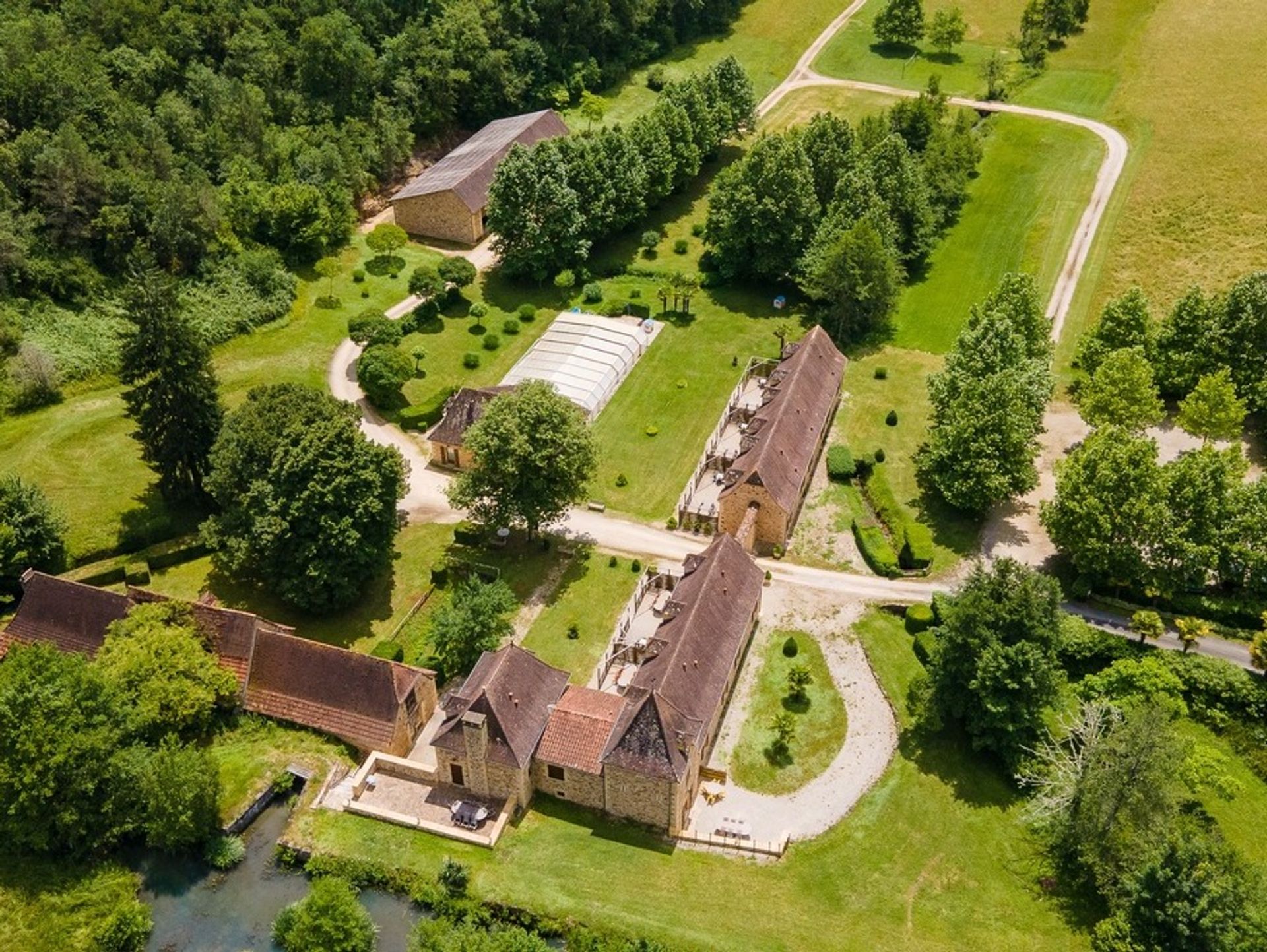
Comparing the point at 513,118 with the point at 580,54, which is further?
the point at 580,54

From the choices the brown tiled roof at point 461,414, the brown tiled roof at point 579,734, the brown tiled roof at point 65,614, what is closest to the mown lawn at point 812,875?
the brown tiled roof at point 579,734

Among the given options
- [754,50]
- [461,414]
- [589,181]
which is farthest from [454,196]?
[754,50]

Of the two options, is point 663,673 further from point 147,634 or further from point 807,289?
point 807,289

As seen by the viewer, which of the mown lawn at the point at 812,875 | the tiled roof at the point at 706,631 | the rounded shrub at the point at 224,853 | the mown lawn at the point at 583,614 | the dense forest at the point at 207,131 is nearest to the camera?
the mown lawn at the point at 812,875

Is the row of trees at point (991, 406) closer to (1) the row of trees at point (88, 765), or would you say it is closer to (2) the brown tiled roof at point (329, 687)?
(2) the brown tiled roof at point (329, 687)

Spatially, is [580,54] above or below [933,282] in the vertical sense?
above

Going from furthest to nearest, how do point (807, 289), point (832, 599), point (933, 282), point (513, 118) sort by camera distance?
point (513, 118)
point (933, 282)
point (807, 289)
point (832, 599)

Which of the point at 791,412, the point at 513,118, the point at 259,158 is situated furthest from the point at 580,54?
the point at 791,412
